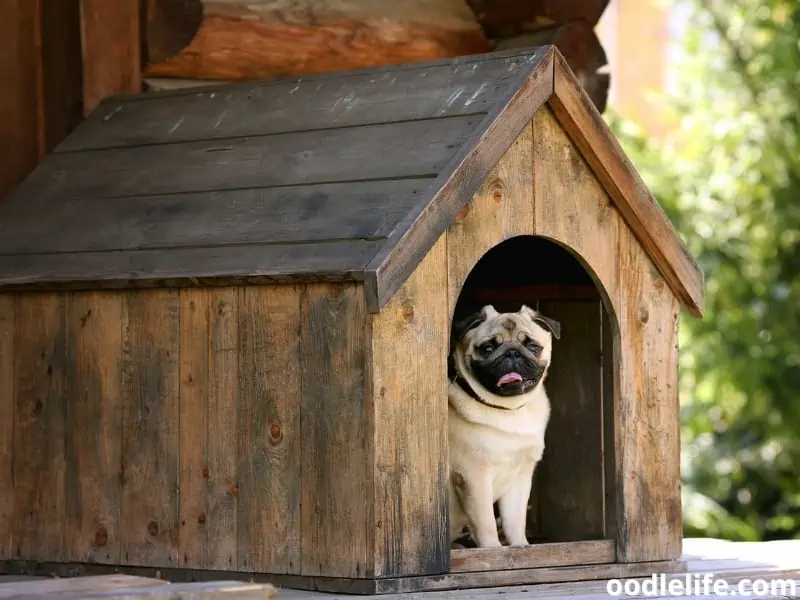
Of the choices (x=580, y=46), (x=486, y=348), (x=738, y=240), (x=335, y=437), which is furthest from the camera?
(x=738, y=240)

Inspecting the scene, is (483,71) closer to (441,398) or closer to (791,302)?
(441,398)

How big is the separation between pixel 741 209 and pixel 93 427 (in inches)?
303

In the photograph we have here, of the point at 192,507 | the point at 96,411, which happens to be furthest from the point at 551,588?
the point at 96,411

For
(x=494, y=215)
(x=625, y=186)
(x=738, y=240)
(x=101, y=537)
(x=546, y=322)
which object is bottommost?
(x=101, y=537)

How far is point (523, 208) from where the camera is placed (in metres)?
Answer: 4.76

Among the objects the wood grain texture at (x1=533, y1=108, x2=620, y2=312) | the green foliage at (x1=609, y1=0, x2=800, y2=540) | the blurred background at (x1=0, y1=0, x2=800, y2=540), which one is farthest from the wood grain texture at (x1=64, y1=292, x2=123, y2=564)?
the green foliage at (x1=609, y1=0, x2=800, y2=540)

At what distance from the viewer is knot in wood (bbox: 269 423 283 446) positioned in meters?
4.55

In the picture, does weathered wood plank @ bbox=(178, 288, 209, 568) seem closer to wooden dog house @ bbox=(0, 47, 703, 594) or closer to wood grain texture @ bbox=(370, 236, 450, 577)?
wooden dog house @ bbox=(0, 47, 703, 594)

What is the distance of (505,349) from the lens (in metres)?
5.06

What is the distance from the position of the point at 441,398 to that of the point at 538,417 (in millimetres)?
747

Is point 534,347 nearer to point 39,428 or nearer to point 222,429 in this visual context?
point 222,429

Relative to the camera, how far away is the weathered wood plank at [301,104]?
4824 millimetres

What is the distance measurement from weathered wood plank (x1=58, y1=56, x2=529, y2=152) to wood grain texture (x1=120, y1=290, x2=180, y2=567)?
723 mm

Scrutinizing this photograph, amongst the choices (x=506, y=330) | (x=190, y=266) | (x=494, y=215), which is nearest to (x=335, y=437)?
(x=190, y=266)
